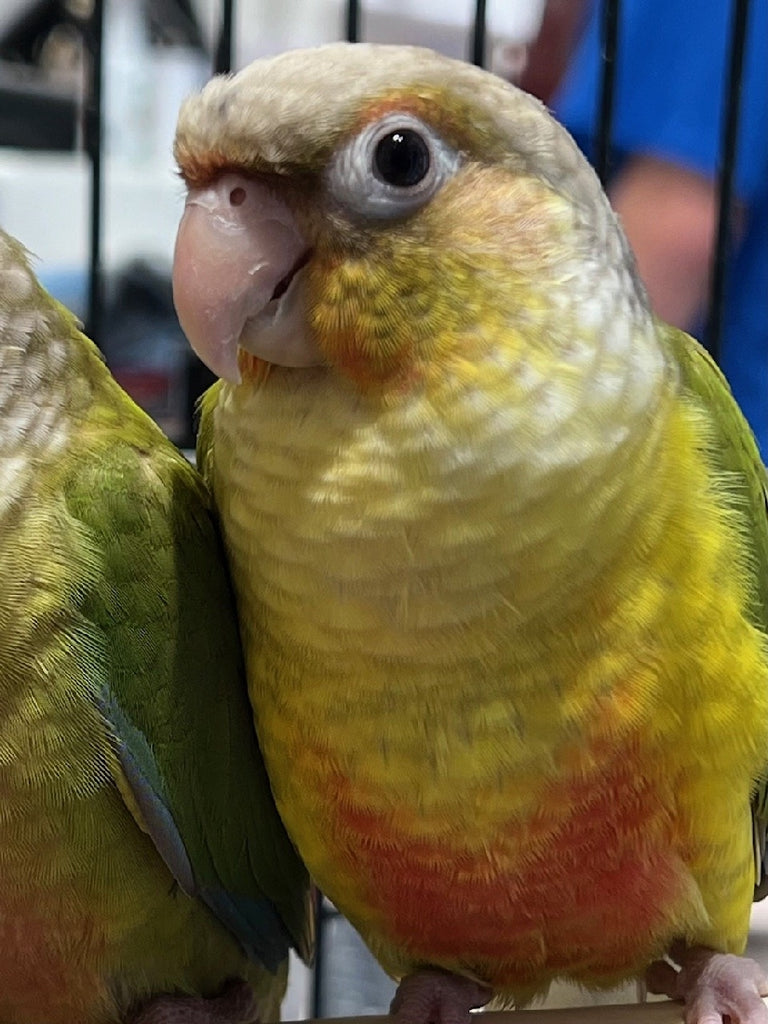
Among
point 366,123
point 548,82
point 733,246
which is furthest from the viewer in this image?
point 548,82

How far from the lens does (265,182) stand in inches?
21.5

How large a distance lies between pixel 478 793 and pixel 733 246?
0.94m

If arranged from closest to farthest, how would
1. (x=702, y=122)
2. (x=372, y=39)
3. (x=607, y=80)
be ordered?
(x=607, y=80)
(x=702, y=122)
(x=372, y=39)

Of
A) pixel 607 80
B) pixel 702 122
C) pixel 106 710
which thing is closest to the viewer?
pixel 106 710

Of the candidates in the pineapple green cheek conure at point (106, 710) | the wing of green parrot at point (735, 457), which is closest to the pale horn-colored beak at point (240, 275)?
the pineapple green cheek conure at point (106, 710)

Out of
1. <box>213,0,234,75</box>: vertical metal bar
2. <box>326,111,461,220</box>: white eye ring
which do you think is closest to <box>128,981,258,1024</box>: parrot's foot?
<box>326,111,461,220</box>: white eye ring

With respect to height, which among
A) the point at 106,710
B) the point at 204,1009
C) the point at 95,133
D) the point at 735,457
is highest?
the point at 95,133

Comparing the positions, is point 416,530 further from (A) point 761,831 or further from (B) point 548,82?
(B) point 548,82

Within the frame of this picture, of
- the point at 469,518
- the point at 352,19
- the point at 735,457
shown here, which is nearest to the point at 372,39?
the point at 352,19

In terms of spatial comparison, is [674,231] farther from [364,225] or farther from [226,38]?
[364,225]

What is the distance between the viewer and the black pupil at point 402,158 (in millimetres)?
538

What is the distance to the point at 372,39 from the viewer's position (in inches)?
72.5

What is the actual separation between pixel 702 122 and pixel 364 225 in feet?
3.17

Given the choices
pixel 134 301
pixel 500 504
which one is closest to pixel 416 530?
pixel 500 504
